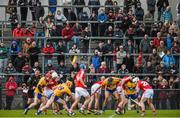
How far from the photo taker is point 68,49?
37.8 meters

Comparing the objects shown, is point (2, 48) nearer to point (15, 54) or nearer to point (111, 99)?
point (15, 54)

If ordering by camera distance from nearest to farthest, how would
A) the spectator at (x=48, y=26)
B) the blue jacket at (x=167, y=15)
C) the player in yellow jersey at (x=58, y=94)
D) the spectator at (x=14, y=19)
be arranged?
the player in yellow jersey at (x=58, y=94) → the spectator at (x=48, y=26) → the spectator at (x=14, y=19) → the blue jacket at (x=167, y=15)

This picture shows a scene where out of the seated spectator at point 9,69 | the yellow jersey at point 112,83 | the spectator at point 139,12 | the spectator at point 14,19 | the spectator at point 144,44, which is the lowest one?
the yellow jersey at point 112,83

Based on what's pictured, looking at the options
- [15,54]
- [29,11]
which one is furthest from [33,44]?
[29,11]

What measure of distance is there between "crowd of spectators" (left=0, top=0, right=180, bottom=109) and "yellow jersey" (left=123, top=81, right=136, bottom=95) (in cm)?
333

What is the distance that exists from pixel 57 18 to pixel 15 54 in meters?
3.63

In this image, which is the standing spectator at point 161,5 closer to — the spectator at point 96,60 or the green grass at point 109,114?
the spectator at point 96,60

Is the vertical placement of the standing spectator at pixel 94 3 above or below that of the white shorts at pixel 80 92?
above

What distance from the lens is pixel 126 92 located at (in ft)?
106

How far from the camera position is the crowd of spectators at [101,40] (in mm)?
36438

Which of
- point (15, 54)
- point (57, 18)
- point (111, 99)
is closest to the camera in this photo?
point (111, 99)

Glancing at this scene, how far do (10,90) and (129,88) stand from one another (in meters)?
6.01

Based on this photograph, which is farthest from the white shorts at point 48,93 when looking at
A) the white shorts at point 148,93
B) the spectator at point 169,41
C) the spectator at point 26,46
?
the spectator at point 169,41

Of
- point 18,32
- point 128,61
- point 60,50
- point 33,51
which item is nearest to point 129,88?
point 128,61
